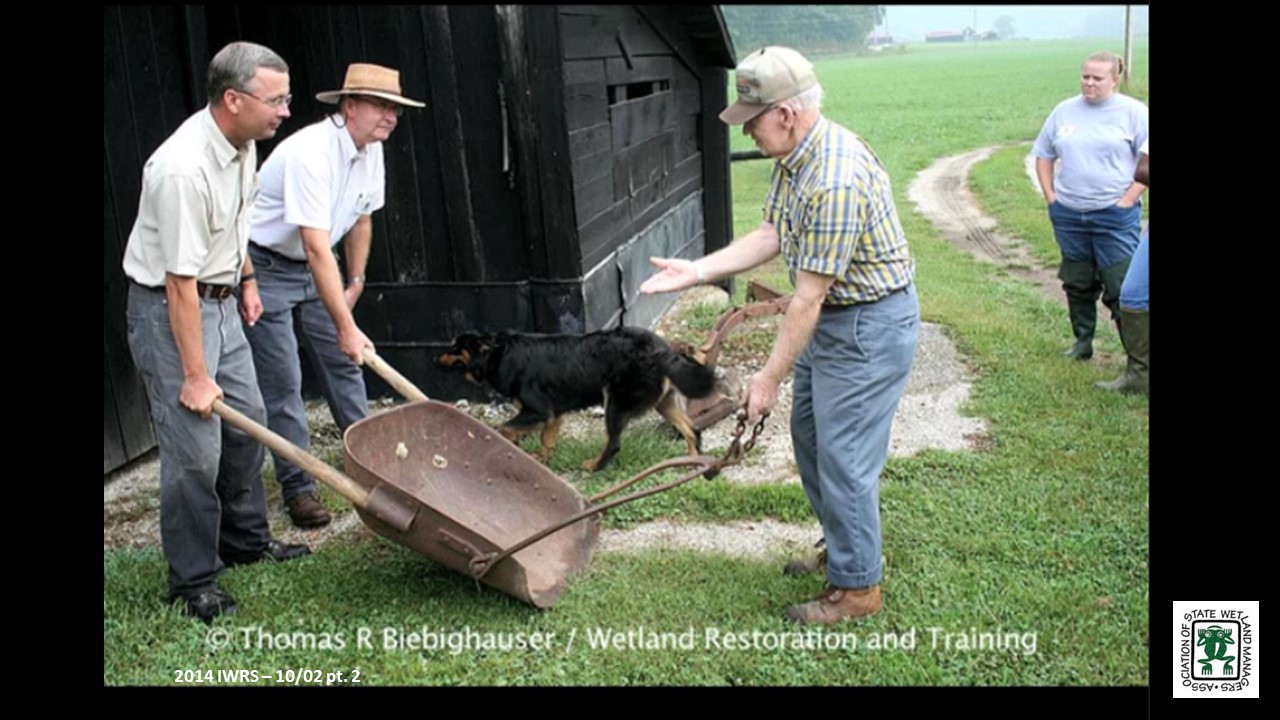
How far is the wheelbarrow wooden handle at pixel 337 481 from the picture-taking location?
3.74 metres

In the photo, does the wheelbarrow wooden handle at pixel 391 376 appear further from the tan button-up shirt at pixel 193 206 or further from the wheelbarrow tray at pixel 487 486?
the tan button-up shirt at pixel 193 206

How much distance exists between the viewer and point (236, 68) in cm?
379

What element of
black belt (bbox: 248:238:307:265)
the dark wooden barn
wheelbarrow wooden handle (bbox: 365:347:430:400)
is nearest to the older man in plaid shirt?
wheelbarrow wooden handle (bbox: 365:347:430:400)

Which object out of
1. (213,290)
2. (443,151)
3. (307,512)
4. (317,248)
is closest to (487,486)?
(307,512)

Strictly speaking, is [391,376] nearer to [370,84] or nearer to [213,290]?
[213,290]

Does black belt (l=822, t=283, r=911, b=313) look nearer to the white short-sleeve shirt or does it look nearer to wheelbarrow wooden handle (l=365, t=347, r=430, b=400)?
wheelbarrow wooden handle (l=365, t=347, r=430, b=400)

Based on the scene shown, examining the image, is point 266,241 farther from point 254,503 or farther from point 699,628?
point 699,628

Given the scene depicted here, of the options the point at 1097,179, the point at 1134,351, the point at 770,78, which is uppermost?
the point at 770,78

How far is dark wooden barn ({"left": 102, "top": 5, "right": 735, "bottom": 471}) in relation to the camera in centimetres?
601

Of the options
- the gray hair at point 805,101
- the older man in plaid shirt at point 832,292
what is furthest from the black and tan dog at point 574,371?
the gray hair at point 805,101

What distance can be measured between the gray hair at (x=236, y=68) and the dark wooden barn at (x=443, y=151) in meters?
2.38

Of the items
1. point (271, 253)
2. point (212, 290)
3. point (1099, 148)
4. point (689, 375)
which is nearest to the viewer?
point (212, 290)
